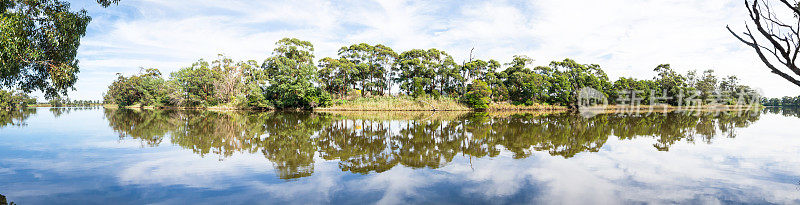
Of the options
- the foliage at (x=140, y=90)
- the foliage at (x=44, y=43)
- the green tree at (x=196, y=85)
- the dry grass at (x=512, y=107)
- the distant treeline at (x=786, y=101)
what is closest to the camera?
the foliage at (x=44, y=43)

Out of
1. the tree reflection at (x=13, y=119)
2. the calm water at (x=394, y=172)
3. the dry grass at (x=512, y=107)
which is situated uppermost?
the dry grass at (x=512, y=107)

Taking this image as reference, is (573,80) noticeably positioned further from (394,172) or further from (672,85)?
(394,172)

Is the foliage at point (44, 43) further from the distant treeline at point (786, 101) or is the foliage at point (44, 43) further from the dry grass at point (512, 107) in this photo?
the distant treeline at point (786, 101)

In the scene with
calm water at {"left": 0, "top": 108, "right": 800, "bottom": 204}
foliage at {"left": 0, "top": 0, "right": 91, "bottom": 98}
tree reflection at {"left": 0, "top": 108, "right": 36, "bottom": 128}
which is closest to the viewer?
calm water at {"left": 0, "top": 108, "right": 800, "bottom": 204}

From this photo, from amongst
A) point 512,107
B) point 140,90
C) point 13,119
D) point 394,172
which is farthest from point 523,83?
point 140,90

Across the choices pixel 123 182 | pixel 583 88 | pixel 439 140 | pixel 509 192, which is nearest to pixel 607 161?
pixel 509 192

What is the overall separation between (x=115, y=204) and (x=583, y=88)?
3624 cm

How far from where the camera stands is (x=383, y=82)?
31.9 meters

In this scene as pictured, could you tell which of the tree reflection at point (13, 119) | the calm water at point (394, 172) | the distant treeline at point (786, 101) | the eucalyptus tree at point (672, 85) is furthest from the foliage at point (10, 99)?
the distant treeline at point (786, 101)

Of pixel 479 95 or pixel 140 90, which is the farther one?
pixel 140 90

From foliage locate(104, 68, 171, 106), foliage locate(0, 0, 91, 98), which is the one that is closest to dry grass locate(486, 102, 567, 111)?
foliage locate(0, 0, 91, 98)

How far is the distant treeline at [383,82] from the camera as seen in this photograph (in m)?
26.6

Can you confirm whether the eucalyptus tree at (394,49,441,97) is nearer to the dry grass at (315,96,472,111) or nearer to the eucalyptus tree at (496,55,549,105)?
the dry grass at (315,96,472,111)

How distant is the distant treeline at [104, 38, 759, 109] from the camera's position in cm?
2661
